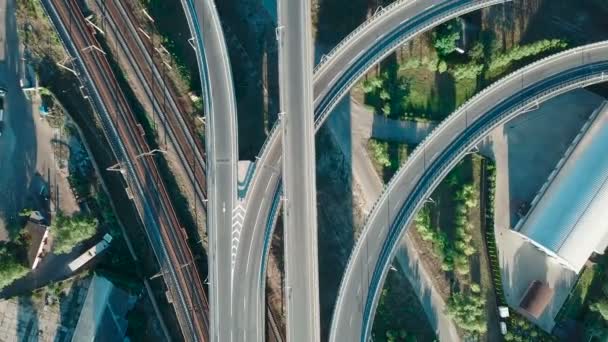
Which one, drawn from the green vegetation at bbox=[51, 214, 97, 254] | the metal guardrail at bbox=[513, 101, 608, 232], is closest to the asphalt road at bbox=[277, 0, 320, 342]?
the green vegetation at bbox=[51, 214, 97, 254]

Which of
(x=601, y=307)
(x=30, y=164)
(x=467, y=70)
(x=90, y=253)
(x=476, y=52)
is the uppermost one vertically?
(x=476, y=52)

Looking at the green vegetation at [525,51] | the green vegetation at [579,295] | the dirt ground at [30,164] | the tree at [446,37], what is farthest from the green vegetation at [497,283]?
the dirt ground at [30,164]

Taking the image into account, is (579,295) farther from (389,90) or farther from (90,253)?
(90,253)

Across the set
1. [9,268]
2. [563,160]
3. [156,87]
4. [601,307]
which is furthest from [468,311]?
[9,268]

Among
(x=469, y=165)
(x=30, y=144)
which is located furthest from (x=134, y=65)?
(x=469, y=165)

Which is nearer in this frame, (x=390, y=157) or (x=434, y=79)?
(x=390, y=157)

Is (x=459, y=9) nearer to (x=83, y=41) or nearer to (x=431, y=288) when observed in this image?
(x=431, y=288)
